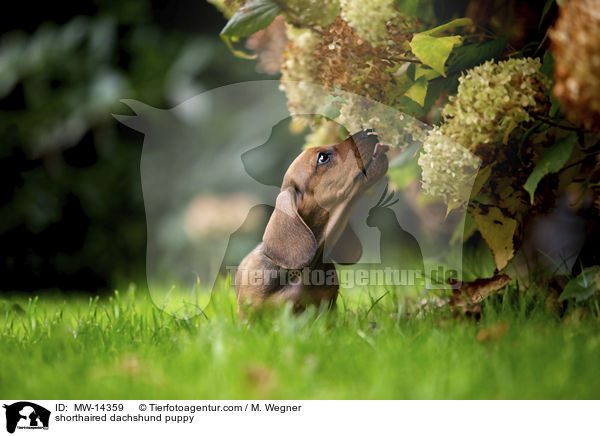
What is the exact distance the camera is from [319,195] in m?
1.54

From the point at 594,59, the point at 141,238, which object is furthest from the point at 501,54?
the point at 141,238

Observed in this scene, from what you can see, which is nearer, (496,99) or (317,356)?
(317,356)

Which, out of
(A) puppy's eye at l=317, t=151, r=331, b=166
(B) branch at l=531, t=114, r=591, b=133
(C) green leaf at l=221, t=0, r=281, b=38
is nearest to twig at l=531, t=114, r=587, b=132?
(B) branch at l=531, t=114, r=591, b=133

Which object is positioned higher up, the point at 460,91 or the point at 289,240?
the point at 460,91

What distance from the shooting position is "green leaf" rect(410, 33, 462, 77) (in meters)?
1.38

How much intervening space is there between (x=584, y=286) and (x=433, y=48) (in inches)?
30.6

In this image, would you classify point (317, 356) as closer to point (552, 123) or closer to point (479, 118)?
point (479, 118)

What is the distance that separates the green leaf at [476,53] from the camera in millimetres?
1481

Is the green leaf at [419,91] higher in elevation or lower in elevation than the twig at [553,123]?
higher

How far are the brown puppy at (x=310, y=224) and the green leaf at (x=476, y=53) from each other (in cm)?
33

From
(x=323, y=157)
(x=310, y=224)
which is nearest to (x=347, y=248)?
(x=310, y=224)

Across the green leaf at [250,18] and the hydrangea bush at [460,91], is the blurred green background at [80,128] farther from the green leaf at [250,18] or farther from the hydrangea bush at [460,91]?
the hydrangea bush at [460,91]

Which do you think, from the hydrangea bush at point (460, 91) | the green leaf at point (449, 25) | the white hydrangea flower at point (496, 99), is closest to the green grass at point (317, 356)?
the hydrangea bush at point (460, 91)

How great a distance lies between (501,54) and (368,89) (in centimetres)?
39
